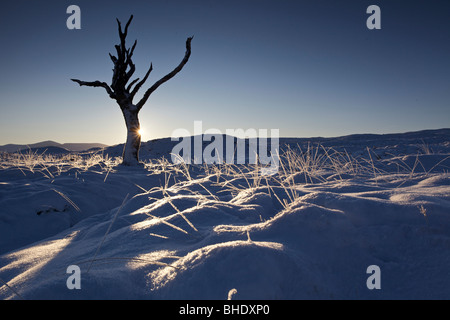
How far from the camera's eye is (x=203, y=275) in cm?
89

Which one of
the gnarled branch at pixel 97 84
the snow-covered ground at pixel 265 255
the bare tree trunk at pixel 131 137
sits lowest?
the snow-covered ground at pixel 265 255

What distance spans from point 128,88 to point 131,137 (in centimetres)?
162

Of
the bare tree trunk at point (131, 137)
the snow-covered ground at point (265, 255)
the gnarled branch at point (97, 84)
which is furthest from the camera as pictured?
the gnarled branch at point (97, 84)

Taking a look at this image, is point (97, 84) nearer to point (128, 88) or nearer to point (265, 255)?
point (128, 88)

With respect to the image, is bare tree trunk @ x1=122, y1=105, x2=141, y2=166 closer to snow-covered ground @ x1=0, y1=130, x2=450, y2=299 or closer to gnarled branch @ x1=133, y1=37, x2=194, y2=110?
gnarled branch @ x1=133, y1=37, x2=194, y2=110

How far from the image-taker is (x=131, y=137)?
7.15 m

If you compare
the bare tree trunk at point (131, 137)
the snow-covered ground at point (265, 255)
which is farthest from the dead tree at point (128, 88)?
the snow-covered ground at point (265, 255)

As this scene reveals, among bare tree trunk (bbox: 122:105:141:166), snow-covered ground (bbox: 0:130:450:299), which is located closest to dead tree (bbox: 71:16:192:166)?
bare tree trunk (bbox: 122:105:141:166)

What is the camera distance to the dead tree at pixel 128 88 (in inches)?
281

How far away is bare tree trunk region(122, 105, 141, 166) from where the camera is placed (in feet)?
23.1

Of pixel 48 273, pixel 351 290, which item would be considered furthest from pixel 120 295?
pixel 351 290

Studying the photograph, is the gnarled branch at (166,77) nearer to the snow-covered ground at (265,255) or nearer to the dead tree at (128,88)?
the dead tree at (128,88)

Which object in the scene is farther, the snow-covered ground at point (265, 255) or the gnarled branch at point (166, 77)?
the gnarled branch at point (166, 77)
